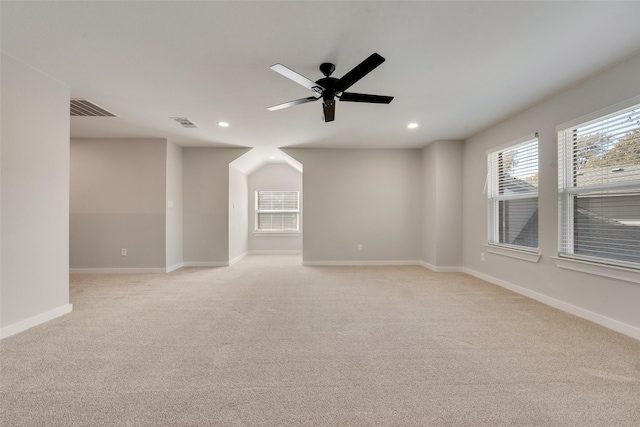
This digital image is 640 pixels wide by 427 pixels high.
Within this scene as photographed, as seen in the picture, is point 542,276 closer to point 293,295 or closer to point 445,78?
point 445,78

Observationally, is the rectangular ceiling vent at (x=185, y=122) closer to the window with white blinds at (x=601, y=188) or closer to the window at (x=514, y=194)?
the window at (x=514, y=194)

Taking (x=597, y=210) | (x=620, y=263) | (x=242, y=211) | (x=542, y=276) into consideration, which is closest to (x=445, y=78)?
(x=597, y=210)

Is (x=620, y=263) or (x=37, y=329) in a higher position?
(x=620, y=263)

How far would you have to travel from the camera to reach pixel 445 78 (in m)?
2.54

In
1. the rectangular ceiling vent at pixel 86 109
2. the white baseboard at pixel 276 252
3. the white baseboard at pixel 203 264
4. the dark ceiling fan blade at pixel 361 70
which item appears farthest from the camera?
the white baseboard at pixel 276 252

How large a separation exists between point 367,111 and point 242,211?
425 cm

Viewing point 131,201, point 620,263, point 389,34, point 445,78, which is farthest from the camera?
point 131,201

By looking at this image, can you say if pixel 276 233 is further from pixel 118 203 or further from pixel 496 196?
pixel 496 196

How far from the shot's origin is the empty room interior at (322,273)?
151 cm

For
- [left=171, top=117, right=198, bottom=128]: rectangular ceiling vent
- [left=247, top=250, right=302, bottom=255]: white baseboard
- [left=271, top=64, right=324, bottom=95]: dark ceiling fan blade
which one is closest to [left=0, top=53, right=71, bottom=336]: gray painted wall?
[left=171, top=117, right=198, bottom=128]: rectangular ceiling vent

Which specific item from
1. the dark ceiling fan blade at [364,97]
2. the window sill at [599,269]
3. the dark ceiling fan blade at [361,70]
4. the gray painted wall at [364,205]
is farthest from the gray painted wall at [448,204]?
the dark ceiling fan blade at [361,70]

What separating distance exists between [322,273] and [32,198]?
12.2 ft

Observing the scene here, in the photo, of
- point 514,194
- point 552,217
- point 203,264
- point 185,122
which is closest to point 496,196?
point 514,194

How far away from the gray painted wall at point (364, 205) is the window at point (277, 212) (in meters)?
1.95
